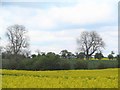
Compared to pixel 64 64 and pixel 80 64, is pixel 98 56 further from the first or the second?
pixel 64 64

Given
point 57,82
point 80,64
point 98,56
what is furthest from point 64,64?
point 57,82

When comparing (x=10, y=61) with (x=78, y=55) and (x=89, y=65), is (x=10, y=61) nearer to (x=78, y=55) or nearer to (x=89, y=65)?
(x=89, y=65)

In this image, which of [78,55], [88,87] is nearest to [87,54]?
[78,55]

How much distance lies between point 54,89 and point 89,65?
111 ft

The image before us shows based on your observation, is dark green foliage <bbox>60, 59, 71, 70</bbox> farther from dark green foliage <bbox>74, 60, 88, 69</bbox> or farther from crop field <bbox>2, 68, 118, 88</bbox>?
crop field <bbox>2, 68, 118, 88</bbox>

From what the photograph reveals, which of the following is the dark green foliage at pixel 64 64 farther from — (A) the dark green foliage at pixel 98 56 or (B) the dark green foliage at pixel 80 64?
(A) the dark green foliage at pixel 98 56

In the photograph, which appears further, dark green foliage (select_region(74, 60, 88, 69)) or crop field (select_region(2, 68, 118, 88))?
dark green foliage (select_region(74, 60, 88, 69))

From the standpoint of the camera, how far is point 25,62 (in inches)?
1781

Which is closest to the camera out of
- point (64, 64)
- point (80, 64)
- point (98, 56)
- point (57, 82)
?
point (57, 82)

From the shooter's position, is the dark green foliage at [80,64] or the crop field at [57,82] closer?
the crop field at [57,82]

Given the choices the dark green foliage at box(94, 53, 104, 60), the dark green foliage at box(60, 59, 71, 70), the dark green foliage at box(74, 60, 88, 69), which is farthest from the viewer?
the dark green foliage at box(94, 53, 104, 60)

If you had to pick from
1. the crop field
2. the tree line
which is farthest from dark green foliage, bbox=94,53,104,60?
the crop field

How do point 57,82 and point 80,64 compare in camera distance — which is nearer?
point 57,82

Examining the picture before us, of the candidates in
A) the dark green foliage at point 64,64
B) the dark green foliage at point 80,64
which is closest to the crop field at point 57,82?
the dark green foliage at point 64,64
